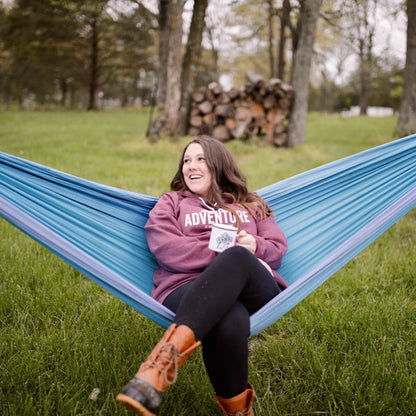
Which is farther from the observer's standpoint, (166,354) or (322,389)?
(322,389)

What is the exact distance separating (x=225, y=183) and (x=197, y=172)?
15cm

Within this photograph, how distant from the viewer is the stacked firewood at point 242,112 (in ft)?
22.9

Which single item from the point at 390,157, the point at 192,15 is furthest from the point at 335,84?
the point at 390,157

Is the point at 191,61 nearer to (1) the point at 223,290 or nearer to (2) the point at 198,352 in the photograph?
(2) the point at 198,352

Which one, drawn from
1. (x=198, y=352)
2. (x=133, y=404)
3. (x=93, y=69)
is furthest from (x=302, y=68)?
(x=93, y=69)

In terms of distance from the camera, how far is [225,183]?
6.03 feet

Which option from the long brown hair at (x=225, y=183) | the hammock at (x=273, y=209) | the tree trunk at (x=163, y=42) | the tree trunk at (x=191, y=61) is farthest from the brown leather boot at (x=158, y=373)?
the tree trunk at (x=163, y=42)

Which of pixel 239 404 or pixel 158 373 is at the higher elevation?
pixel 158 373

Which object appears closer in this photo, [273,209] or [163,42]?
[273,209]

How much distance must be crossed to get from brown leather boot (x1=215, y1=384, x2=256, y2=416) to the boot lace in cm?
23

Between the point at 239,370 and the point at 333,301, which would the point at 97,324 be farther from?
the point at 333,301

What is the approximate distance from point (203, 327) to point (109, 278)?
33cm

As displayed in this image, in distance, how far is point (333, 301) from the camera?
6.60ft

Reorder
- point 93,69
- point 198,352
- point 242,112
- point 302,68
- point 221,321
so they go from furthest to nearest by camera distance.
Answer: point 93,69 < point 242,112 < point 302,68 < point 198,352 < point 221,321
